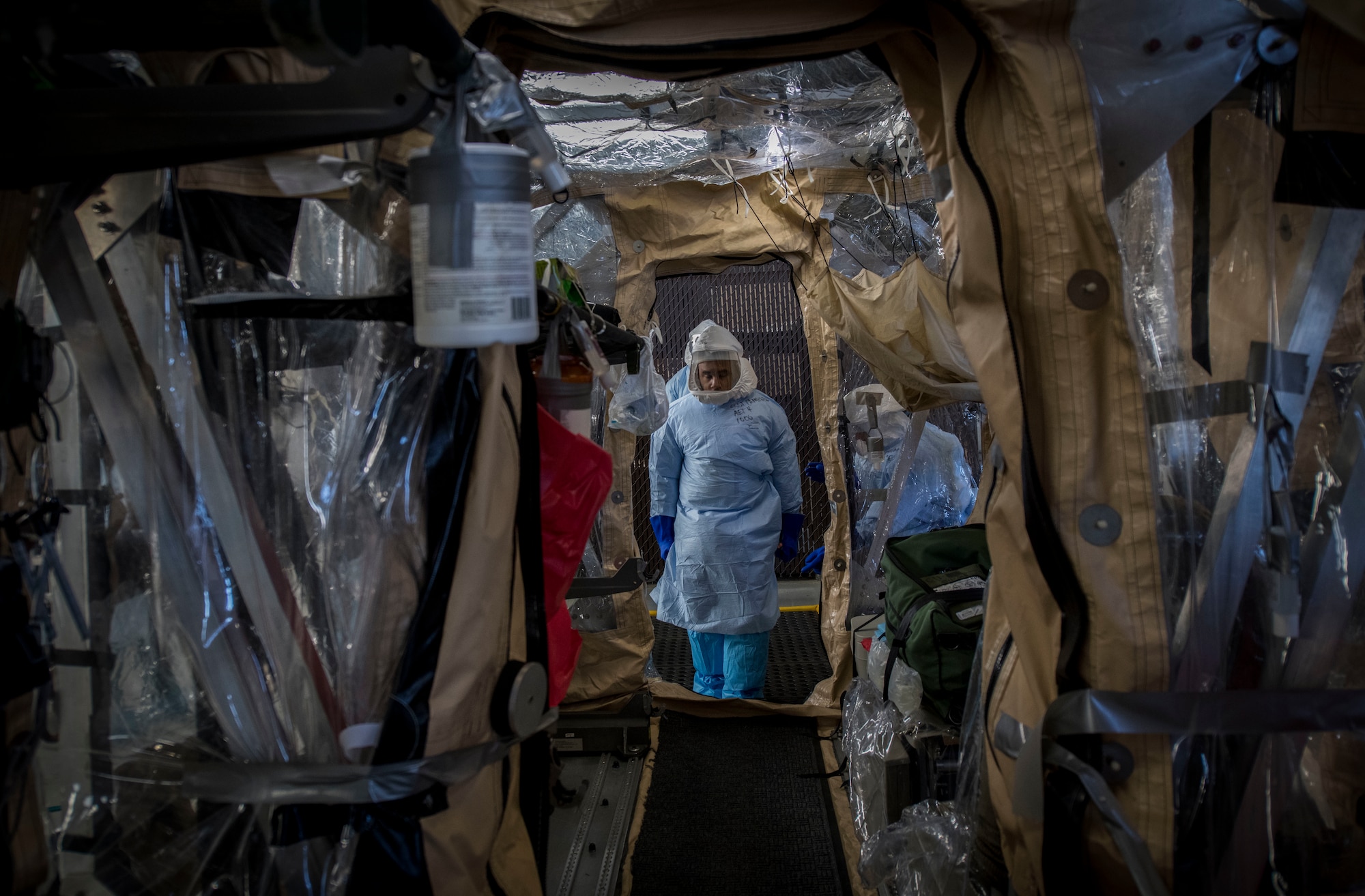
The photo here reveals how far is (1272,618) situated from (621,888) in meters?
1.84

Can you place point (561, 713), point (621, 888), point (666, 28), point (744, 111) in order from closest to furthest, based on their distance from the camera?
point (666, 28), point (621, 888), point (744, 111), point (561, 713)

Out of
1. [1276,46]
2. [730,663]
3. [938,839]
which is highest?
[1276,46]

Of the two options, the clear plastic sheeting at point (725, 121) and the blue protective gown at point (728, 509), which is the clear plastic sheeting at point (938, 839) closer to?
the blue protective gown at point (728, 509)

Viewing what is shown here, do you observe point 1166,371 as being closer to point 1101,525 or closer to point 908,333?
point 1101,525

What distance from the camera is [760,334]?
203 inches

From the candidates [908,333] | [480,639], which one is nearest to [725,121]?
[908,333]

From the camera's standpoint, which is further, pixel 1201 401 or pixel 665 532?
pixel 665 532

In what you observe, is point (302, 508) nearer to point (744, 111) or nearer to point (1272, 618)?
point (1272, 618)

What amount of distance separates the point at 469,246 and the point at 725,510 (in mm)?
2642

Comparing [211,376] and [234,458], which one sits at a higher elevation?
[211,376]

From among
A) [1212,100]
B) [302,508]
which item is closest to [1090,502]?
[1212,100]

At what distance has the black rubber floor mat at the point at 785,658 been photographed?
11.3 ft

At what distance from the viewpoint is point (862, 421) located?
3.39 metres

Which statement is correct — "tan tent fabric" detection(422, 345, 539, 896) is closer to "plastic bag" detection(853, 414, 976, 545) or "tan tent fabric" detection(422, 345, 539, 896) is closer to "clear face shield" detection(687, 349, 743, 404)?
"clear face shield" detection(687, 349, 743, 404)
